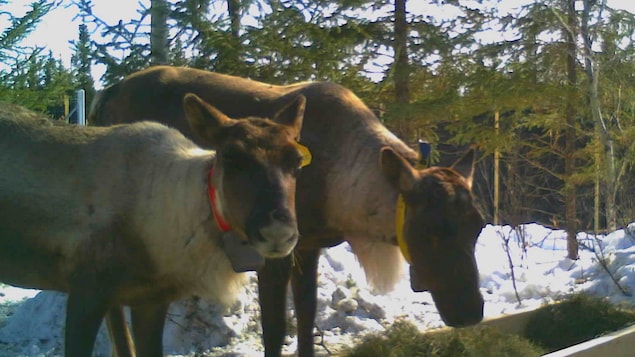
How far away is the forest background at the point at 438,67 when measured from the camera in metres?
7.43

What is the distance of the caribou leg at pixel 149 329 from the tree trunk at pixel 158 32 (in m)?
3.59

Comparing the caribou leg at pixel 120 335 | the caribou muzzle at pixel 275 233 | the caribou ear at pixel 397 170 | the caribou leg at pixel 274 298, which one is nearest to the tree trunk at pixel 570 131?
the caribou ear at pixel 397 170

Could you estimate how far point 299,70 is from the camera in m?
8.06

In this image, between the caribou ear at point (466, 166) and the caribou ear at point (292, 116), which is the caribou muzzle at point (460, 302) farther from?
the caribou ear at point (292, 116)

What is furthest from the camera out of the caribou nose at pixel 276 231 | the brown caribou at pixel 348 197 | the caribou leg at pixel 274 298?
the caribou leg at pixel 274 298

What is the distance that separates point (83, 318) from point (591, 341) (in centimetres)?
342

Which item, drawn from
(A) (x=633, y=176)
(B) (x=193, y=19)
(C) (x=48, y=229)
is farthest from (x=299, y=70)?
(A) (x=633, y=176)

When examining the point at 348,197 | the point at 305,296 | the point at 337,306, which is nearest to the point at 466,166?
the point at 348,197

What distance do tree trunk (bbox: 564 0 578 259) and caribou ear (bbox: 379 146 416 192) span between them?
5941mm

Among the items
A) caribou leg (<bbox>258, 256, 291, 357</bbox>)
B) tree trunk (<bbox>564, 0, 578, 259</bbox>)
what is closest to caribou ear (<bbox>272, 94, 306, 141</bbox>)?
caribou leg (<bbox>258, 256, 291, 357</bbox>)

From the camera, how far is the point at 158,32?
7.46 m

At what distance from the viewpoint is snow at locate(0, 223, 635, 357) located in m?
6.71

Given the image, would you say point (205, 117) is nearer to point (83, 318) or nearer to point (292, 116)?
point (292, 116)

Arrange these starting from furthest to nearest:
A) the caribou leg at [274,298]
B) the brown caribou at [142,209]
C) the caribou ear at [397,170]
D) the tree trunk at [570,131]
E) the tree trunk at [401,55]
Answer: the tree trunk at [570,131]
the tree trunk at [401,55]
the caribou leg at [274,298]
the caribou ear at [397,170]
the brown caribou at [142,209]
